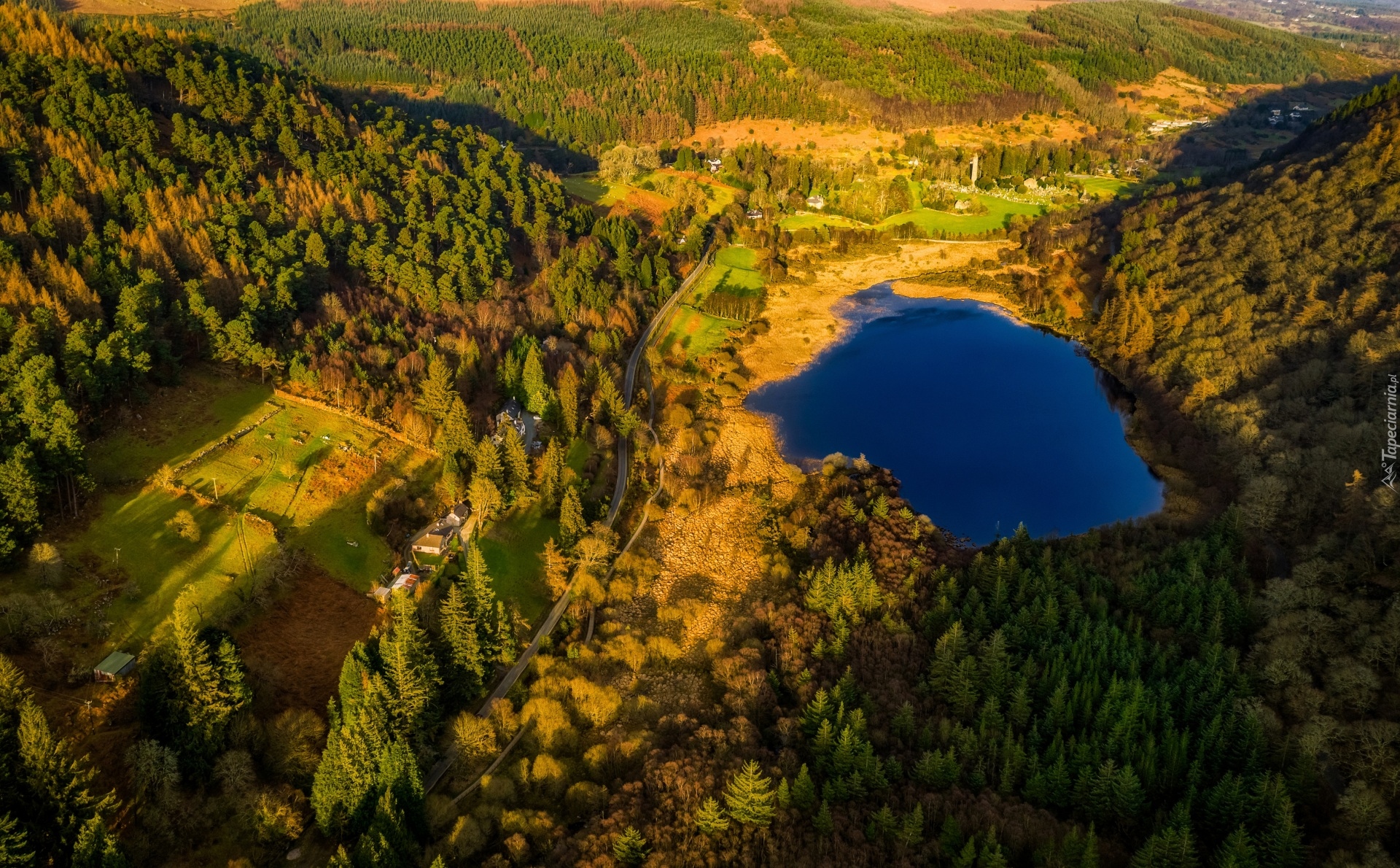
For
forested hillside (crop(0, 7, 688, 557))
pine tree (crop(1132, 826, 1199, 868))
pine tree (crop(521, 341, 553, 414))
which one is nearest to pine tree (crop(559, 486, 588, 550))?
forested hillside (crop(0, 7, 688, 557))

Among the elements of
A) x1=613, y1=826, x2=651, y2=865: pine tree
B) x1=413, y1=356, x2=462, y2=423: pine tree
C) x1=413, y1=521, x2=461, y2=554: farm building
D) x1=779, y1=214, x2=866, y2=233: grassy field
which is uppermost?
x1=779, y1=214, x2=866, y2=233: grassy field

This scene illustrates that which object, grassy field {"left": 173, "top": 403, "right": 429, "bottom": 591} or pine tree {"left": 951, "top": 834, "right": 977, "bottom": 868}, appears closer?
pine tree {"left": 951, "top": 834, "right": 977, "bottom": 868}

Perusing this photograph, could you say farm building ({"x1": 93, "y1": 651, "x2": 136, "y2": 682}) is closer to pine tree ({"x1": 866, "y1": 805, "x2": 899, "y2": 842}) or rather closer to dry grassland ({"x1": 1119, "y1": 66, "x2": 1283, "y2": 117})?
pine tree ({"x1": 866, "y1": 805, "x2": 899, "y2": 842})

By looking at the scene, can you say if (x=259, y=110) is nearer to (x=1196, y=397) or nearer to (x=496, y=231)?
(x=496, y=231)

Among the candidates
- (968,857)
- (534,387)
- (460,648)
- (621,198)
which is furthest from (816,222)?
(968,857)

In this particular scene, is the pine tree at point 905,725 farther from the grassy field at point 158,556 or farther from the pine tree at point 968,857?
the grassy field at point 158,556

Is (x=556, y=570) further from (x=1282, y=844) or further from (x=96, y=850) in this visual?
(x=1282, y=844)
